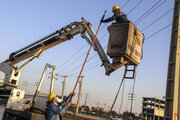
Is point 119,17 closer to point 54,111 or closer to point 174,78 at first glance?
point 174,78

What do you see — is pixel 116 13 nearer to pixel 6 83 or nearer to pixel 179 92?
pixel 179 92

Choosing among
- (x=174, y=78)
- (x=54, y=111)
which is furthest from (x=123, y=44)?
(x=54, y=111)

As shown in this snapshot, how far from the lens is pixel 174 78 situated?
5727 millimetres

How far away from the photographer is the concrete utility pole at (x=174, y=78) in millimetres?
5617

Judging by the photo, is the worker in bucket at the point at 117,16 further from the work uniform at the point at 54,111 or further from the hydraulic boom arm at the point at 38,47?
the work uniform at the point at 54,111

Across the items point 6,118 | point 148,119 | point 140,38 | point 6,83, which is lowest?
point 148,119

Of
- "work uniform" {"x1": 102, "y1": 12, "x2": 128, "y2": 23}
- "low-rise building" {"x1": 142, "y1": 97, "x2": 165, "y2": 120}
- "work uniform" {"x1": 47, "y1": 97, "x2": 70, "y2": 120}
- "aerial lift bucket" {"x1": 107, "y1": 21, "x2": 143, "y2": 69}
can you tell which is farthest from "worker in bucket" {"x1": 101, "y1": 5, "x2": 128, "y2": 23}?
"low-rise building" {"x1": 142, "y1": 97, "x2": 165, "y2": 120}

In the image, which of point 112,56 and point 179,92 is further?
point 112,56

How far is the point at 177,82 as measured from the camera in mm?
5766

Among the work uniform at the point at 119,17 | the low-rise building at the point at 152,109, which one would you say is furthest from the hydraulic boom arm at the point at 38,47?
the low-rise building at the point at 152,109

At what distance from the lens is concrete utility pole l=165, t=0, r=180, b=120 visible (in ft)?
18.4

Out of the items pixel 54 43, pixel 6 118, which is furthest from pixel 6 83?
pixel 54 43

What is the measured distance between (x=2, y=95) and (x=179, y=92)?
8338 mm

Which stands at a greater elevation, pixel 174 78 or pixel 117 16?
pixel 117 16
